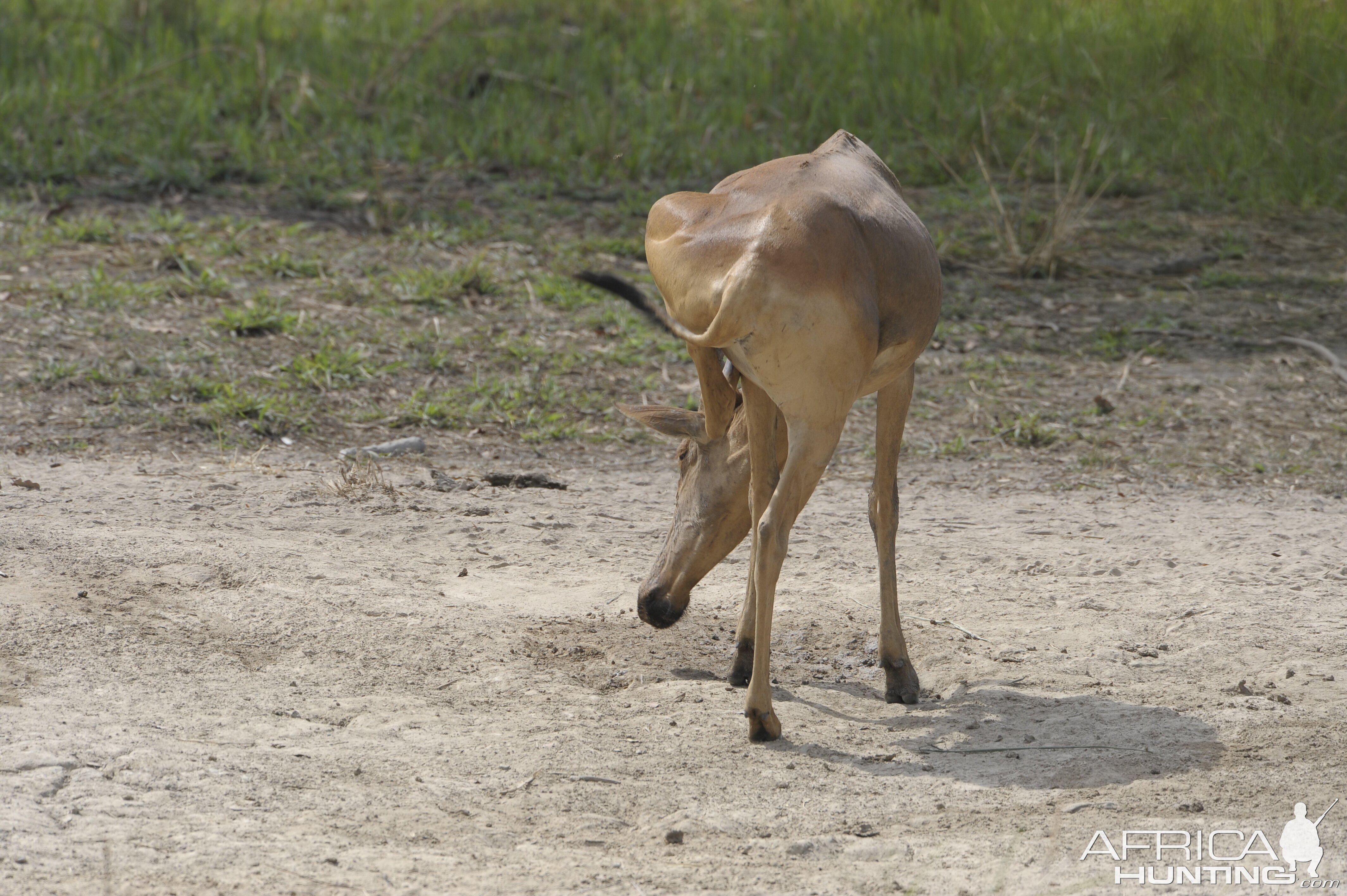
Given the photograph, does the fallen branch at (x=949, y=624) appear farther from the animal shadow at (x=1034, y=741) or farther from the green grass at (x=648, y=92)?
the green grass at (x=648, y=92)

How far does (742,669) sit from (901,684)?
51 centimetres

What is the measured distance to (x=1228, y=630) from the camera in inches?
185

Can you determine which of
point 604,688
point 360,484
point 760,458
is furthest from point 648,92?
point 604,688

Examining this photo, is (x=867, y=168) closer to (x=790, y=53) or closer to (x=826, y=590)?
(x=826, y=590)

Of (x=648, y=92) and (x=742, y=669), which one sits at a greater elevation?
(x=648, y=92)

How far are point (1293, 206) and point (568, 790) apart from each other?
851 centimetres

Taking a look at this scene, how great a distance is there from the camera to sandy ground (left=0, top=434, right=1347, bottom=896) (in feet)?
10.3

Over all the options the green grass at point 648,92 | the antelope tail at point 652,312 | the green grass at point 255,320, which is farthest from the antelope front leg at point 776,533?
the green grass at point 648,92

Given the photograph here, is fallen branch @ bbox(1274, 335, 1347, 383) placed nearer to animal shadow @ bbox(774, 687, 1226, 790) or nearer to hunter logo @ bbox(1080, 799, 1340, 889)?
animal shadow @ bbox(774, 687, 1226, 790)

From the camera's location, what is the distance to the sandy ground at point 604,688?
3139 mm

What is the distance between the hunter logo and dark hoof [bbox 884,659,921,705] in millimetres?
1143

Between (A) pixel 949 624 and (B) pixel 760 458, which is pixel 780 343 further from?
(A) pixel 949 624

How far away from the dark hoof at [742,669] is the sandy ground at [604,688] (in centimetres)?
10

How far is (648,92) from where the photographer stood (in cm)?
1091
